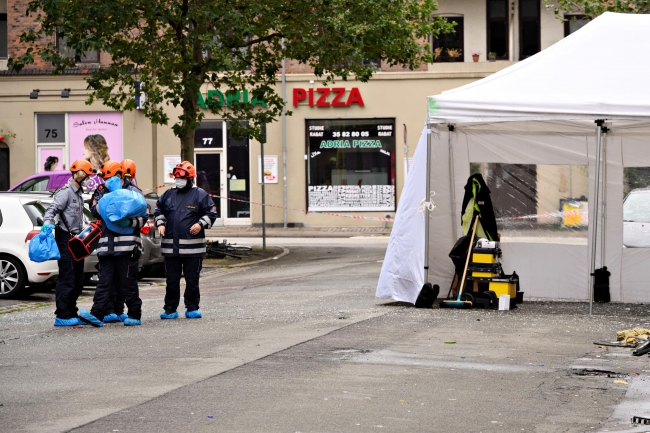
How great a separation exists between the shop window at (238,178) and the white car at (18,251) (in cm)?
1860

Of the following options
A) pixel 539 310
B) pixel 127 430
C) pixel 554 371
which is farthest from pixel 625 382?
pixel 539 310

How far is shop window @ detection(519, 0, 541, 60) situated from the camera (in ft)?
109

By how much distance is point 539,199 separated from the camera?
14258mm

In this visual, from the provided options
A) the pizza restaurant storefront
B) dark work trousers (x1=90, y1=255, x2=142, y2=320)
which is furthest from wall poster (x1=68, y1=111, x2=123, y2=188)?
dark work trousers (x1=90, y1=255, x2=142, y2=320)

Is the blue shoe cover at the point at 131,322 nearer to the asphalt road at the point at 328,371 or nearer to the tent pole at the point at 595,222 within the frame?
the asphalt road at the point at 328,371

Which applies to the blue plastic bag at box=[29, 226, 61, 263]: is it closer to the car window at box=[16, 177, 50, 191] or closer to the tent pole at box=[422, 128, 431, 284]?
the tent pole at box=[422, 128, 431, 284]

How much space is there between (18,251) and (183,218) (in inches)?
157

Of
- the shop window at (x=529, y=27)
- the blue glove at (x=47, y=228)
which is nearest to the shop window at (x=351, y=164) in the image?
the shop window at (x=529, y=27)

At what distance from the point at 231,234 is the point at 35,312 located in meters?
17.6

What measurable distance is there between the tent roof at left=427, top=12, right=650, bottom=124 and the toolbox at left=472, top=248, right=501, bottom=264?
5.44 ft

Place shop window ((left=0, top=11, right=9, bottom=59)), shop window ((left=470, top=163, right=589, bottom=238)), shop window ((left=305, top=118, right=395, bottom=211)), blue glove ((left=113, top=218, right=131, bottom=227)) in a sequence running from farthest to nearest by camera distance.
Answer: shop window ((left=0, top=11, right=9, bottom=59)) → shop window ((left=305, top=118, right=395, bottom=211)) → shop window ((left=470, top=163, right=589, bottom=238)) → blue glove ((left=113, top=218, right=131, bottom=227))

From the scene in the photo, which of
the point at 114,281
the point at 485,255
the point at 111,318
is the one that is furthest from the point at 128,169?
the point at 485,255

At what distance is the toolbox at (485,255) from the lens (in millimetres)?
13352

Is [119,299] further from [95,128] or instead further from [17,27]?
[17,27]
